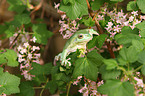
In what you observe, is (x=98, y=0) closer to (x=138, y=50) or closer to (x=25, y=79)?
(x=138, y=50)

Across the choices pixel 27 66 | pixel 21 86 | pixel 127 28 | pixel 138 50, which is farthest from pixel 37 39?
pixel 138 50

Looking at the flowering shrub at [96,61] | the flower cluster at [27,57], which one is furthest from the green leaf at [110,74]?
the flower cluster at [27,57]

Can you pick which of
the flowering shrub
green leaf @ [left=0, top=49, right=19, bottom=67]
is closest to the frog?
the flowering shrub

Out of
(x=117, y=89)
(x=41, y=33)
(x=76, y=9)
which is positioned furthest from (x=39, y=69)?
(x=117, y=89)

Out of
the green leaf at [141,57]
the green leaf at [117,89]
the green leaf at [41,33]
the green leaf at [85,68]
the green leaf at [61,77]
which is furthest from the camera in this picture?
the green leaf at [41,33]

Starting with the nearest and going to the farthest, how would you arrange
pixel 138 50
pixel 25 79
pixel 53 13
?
pixel 138 50, pixel 25 79, pixel 53 13

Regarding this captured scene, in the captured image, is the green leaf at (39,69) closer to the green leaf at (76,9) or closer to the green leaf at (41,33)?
the green leaf at (41,33)

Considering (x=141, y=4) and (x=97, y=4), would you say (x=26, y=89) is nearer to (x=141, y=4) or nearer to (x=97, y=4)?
(x=97, y=4)
